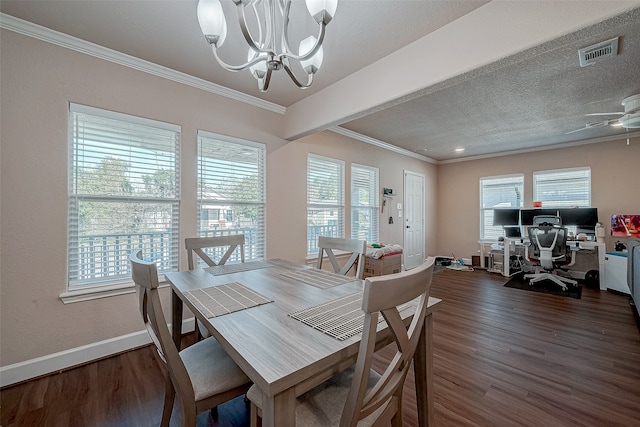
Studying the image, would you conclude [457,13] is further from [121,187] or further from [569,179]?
[569,179]

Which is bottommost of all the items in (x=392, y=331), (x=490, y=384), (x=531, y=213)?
(x=490, y=384)

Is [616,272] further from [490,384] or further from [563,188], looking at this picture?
[490,384]

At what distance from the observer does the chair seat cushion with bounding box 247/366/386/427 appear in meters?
0.92

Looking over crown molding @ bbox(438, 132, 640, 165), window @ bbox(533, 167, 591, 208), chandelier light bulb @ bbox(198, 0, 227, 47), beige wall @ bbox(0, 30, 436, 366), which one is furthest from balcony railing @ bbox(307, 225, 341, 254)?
window @ bbox(533, 167, 591, 208)

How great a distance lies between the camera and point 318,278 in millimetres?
1757

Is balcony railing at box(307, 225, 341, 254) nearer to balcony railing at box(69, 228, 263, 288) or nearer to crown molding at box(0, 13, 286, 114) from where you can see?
balcony railing at box(69, 228, 263, 288)

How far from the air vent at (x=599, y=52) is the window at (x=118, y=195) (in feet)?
11.8

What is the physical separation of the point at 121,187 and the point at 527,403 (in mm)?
3465

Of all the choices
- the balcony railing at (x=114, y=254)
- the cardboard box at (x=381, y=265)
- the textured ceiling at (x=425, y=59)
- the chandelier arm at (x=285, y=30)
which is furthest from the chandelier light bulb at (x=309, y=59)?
the cardboard box at (x=381, y=265)

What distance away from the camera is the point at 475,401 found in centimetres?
165

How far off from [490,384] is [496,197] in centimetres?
500

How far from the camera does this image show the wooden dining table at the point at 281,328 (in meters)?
0.75

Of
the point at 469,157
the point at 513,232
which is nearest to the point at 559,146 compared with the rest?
the point at 469,157

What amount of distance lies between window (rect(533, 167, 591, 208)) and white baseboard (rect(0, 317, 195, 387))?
6.82m
